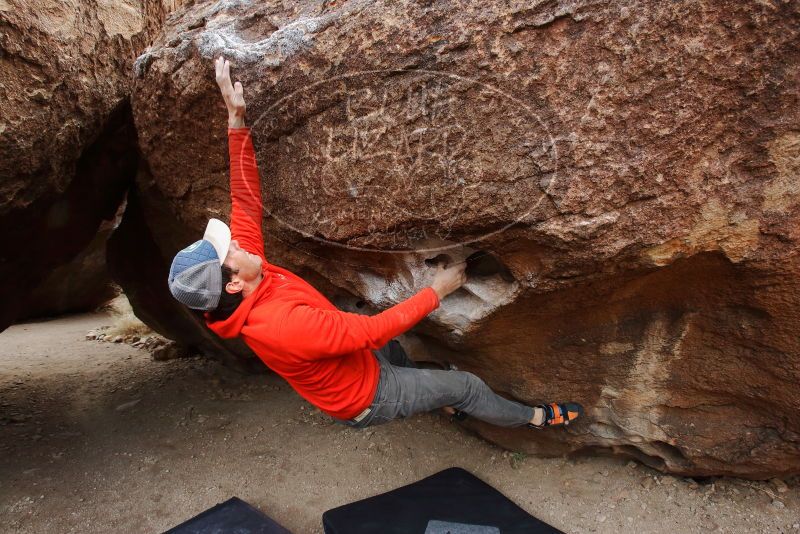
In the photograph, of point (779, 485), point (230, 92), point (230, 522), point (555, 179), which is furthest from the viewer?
point (230, 522)

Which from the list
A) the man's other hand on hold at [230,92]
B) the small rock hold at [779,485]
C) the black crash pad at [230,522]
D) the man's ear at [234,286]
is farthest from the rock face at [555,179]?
the black crash pad at [230,522]

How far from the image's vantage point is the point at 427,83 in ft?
5.58

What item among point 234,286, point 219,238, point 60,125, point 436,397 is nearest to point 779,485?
point 436,397

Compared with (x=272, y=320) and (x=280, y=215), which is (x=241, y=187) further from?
(x=272, y=320)

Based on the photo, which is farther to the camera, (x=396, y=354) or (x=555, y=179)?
(x=396, y=354)

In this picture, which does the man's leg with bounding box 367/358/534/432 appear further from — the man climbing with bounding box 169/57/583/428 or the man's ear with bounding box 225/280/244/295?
the man's ear with bounding box 225/280/244/295

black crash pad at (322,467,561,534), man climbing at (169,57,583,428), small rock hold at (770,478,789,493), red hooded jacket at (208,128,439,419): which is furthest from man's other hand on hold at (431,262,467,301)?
small rock hold at (770,478,789,493)

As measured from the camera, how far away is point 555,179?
1.65 metres

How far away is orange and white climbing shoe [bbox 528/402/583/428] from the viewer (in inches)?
95.9

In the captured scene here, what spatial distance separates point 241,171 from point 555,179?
1208 millimetres

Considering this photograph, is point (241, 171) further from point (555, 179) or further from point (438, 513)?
point (438, 513)

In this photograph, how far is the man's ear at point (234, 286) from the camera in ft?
5.91

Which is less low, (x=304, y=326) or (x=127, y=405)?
(x=304, y=326)

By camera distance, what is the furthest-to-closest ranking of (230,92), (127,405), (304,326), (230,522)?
(127,405), (230,522), (230,92), (304,326)
